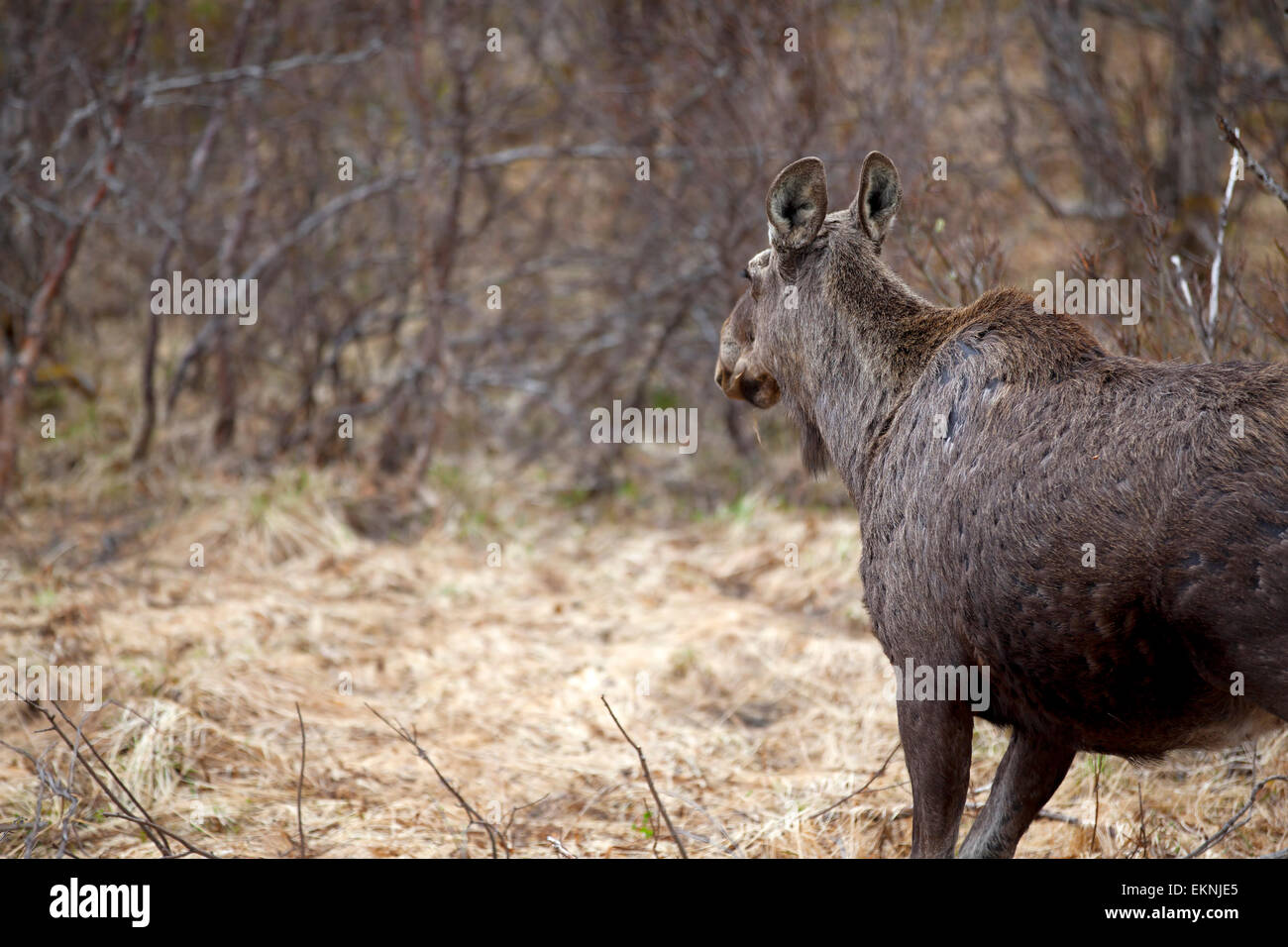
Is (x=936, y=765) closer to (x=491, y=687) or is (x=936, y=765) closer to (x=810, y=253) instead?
(x=810, y=253)

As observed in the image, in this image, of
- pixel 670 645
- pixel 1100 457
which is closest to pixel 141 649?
pixel 670 645

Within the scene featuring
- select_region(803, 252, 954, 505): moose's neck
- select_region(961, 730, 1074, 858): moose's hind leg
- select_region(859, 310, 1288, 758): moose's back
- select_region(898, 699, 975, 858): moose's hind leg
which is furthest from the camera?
select_region(803, 252, 954, 505): moose's neck

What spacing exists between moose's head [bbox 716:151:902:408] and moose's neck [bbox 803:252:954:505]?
29 millimetres

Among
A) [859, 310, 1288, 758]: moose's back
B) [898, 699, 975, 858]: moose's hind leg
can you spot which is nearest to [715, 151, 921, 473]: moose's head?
[859, 310, 1288, 758]: moose's back

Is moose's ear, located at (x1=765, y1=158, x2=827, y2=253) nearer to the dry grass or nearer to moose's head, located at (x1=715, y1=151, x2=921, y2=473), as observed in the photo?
moose's head, located at (x1=715, y1=151, x2=921, y2=473)

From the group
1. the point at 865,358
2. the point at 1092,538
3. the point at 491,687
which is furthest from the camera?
the point at 491,687

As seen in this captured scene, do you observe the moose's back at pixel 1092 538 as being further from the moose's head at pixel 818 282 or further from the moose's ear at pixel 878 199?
the moose's ear at pixel 878 199

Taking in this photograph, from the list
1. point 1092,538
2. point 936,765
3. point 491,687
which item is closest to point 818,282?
point 1092,538

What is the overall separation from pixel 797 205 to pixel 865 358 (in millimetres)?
737

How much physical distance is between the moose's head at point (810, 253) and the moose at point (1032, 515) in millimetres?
10

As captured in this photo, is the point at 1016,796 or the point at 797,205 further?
the point at 797,205

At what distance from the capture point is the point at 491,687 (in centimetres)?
711

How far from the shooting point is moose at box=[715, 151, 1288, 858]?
3082 millimetres

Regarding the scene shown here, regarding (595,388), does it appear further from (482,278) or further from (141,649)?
(141,649)
